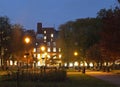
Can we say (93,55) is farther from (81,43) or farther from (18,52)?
(18,52)

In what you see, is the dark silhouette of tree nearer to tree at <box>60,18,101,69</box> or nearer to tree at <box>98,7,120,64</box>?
tree at <box>60,18,101,69</box>

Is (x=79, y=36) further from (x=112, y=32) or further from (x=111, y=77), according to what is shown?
(x=111, y=77)

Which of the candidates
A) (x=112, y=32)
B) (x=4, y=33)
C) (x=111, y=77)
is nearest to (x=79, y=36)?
(x=4, y=33)

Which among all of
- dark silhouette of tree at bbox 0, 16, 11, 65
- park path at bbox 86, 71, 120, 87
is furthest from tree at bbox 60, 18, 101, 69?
park path at bbox 86, 71, 120, 87

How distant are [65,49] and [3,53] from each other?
19.6 meters

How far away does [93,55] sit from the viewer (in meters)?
109

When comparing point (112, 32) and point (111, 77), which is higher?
point (112, 32)

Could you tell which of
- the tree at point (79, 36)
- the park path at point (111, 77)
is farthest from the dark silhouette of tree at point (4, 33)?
the park path at point (111, 77)

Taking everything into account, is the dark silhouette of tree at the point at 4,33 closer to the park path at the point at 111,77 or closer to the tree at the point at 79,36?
the tree at the point at 79,36

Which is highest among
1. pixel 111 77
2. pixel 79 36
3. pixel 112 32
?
pixel 79 36

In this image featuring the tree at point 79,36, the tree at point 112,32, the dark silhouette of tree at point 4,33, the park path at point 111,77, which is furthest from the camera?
the tree at point 79,36

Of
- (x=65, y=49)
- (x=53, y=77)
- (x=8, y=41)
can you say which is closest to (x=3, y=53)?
(x=8, y=41)

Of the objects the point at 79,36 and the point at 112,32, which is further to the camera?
the point at 79,36

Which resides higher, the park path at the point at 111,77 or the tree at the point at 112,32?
the tree at the point at 112,32
